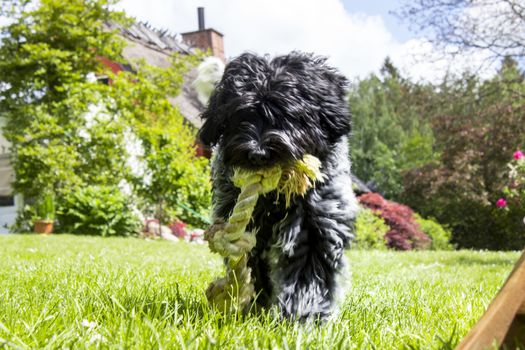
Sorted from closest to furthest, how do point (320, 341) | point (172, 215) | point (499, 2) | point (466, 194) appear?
point (320, 341) → point (499, 2) → point (172, 215) → point (466, 194)

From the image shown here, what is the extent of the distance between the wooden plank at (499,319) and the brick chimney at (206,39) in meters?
28.9

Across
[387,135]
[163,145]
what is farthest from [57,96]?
[387,135]

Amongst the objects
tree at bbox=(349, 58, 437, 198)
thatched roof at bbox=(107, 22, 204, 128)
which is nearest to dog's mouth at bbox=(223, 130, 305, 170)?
thatched roof at bbox=(107, 22, 204, 128)

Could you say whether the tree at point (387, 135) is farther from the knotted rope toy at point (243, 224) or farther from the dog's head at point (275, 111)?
the knotted rope toy at point (243, 224)

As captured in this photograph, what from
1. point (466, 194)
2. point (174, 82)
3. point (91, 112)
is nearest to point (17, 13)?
point (91, 112)

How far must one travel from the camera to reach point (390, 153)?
36.4 m

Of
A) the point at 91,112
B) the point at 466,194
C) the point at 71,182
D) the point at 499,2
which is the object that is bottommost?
the point at 466,194

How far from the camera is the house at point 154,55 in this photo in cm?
1952

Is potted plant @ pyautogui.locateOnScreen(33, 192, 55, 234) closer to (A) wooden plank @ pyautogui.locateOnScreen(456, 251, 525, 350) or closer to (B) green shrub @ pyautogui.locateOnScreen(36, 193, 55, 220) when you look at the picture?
(B) green shrub @ pyautogui.locateOnScreen(36, 193, 55, 220)

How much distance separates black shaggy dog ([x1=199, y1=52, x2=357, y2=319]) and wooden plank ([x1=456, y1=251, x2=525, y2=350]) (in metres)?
1.35

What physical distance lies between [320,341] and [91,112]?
51.5 feet

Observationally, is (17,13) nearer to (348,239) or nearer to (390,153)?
(348,239)

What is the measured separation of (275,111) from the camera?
9.70 feet

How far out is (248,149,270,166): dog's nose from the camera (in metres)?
2.76
